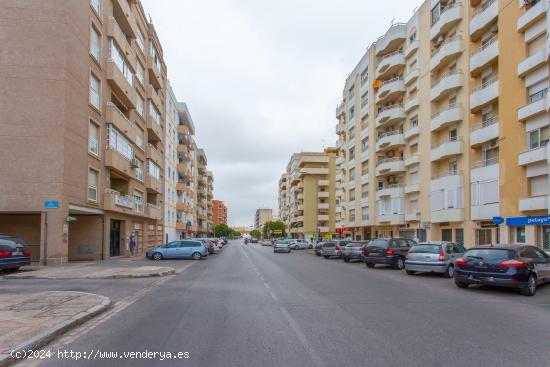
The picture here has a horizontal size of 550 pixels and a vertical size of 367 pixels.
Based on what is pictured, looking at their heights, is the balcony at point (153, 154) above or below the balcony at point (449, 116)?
below

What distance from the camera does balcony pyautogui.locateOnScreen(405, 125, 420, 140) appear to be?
40.0m

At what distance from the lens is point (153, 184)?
42.7 m

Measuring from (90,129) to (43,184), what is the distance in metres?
5.58

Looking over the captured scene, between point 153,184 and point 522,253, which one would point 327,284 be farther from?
point 153,184

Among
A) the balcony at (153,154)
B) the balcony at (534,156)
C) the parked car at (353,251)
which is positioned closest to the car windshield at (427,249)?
the balcony at (534,156)

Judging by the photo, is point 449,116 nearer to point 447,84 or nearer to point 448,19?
point 447,84

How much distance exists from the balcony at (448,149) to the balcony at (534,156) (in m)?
7.31

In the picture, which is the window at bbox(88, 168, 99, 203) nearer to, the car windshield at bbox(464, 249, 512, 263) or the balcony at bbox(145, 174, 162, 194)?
the balcony at bbox(145, 174, 162, 194)

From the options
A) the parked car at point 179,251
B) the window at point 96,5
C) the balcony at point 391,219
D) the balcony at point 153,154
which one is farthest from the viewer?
the balcony at point 391,219

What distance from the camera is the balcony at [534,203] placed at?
23.6 metres

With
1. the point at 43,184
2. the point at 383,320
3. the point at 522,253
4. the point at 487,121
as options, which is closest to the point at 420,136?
the point at 487,121

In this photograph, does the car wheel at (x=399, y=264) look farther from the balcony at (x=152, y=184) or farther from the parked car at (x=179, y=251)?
the balcony at (x=152, y=184)

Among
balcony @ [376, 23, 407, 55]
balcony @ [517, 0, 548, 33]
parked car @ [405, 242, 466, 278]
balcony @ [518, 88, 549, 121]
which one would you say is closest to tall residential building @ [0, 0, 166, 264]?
parked car @ [405, 242, 466, 278]

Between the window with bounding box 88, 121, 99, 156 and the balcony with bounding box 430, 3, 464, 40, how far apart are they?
26.0 m
